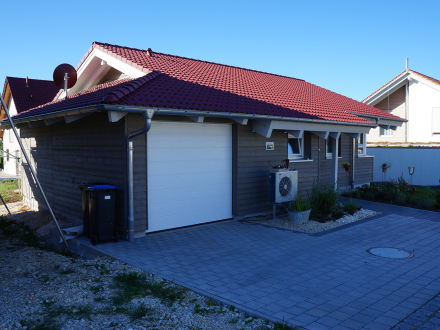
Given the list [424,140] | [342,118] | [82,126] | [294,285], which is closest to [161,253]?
[294,285]

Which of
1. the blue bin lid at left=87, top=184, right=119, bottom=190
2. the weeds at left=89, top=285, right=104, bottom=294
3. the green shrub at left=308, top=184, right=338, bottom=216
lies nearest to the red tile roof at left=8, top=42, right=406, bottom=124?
the blue bin lid at left=87, top=184, right=119, bottom=190

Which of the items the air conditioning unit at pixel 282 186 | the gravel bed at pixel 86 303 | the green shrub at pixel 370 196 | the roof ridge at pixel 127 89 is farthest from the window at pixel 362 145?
the gravel bed at pixel 86 303

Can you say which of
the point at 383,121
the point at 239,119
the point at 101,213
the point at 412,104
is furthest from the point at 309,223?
the point at 412,104

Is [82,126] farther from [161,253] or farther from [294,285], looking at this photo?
[294,285]

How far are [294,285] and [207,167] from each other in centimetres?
450

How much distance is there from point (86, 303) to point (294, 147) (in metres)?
8.83

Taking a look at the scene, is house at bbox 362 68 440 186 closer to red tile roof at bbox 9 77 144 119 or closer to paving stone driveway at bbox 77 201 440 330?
paving stone driveway at bbox 77 201 440 330

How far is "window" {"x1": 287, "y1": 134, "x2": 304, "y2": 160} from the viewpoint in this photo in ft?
39.1

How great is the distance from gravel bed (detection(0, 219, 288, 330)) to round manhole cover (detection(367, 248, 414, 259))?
3.70 m

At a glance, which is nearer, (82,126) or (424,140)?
(82,126)

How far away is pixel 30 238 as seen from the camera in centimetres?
862

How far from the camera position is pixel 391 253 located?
278 inches

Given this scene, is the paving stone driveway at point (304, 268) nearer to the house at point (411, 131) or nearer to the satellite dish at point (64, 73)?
the satellite dish at point (64, 73)

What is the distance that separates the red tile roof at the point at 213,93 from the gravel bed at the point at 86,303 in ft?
10.1
